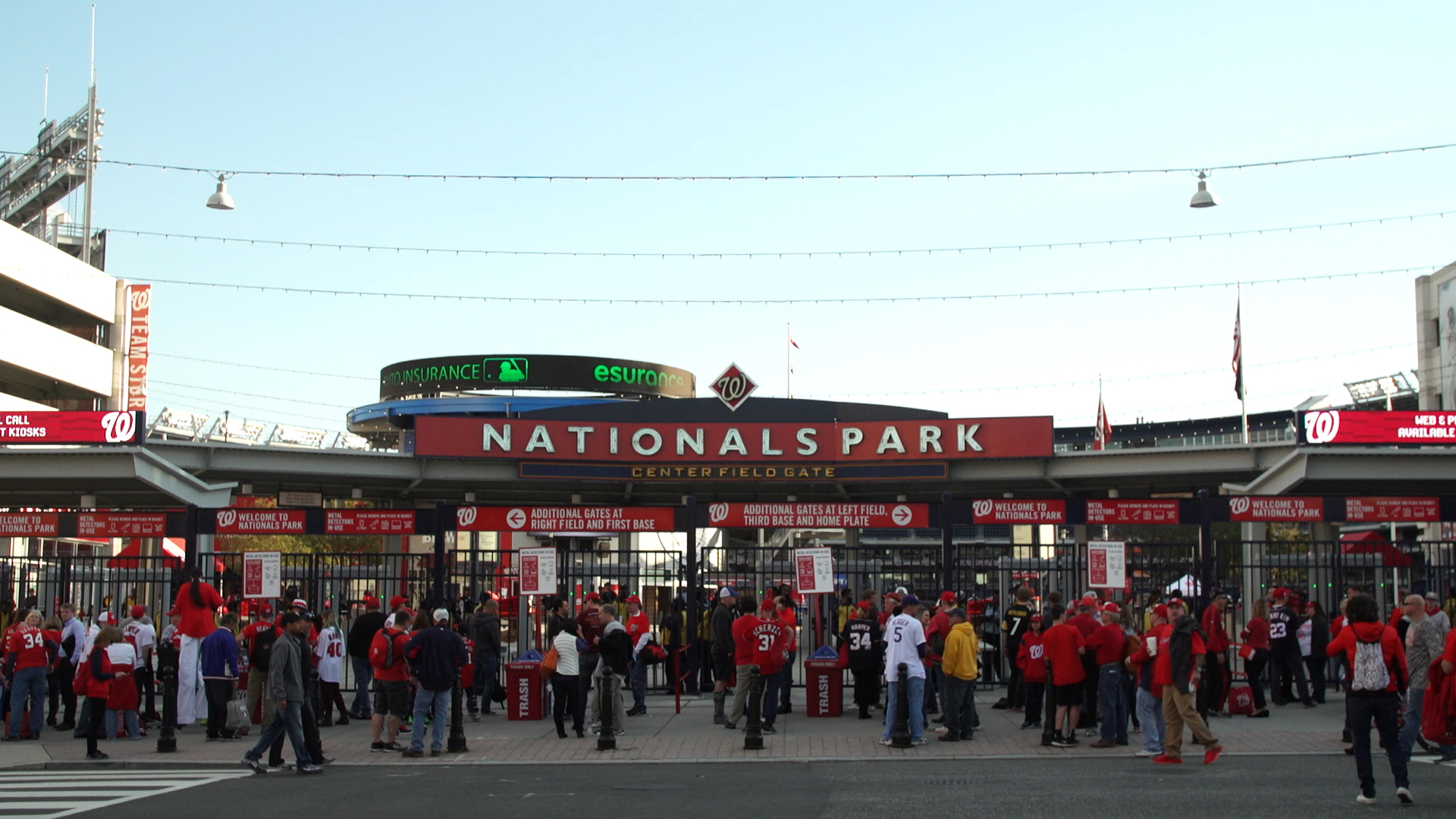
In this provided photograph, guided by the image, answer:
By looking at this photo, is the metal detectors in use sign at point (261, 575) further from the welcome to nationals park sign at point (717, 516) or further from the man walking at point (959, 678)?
the man walking at point (959, 678)

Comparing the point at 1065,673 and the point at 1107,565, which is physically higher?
the point at 1107,565

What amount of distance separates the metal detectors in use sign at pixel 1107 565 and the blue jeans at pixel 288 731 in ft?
37.8

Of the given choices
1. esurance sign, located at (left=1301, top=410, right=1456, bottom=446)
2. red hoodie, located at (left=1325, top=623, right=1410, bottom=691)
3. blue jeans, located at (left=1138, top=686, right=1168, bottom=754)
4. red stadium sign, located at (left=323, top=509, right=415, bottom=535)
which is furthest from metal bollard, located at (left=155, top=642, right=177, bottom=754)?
esurance sign, located at (left=1301, top=410, right=1456, bottom=446)

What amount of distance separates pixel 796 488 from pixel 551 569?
2428 centimetres

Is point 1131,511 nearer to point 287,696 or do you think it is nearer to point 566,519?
point 566,519

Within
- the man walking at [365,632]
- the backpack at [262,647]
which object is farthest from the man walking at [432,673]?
the man walking at [365,632]

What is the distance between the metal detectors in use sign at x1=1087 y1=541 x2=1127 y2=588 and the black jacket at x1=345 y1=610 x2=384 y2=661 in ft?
33.5

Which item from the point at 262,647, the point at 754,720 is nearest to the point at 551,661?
the point at 754,720

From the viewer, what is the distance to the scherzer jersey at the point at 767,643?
53.5 ft

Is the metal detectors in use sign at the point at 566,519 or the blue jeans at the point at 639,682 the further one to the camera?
the metal detectors in use sign at the point at 566,519

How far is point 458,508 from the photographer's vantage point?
23656mm

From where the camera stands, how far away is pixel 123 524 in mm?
24281

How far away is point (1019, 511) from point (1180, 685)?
10883 mm

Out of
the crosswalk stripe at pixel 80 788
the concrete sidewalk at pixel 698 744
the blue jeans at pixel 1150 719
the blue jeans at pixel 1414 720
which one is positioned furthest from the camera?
the concrete sidewalk at pixel 698 744
